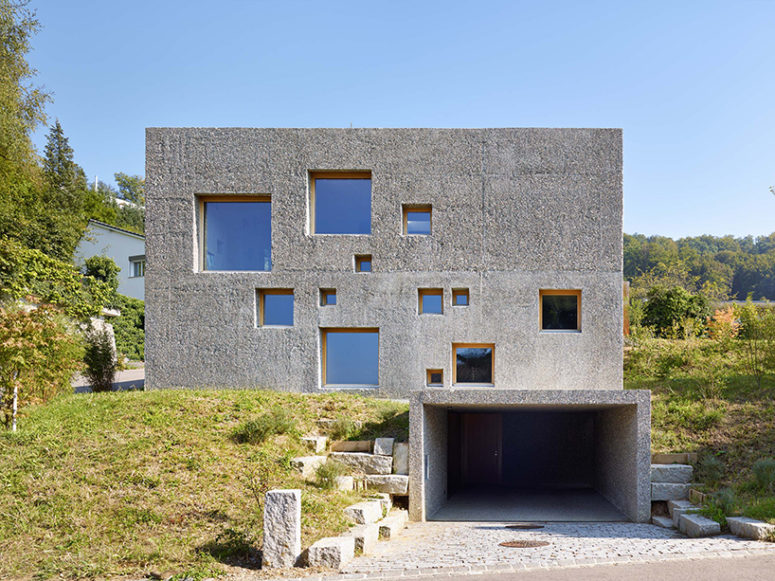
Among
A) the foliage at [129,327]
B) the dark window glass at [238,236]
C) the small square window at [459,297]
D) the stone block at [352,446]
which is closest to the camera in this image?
the stone block at [352,446]

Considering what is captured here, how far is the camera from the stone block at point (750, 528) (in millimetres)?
7440

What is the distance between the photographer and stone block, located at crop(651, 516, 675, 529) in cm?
899

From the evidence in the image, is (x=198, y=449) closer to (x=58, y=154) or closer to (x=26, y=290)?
(x=26, y=290)

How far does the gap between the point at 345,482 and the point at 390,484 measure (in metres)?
0.83

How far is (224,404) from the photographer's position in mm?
11305

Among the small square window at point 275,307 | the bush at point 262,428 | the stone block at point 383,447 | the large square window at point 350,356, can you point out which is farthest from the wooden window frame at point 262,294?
the stone block at point 383,447

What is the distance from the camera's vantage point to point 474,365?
1378 cm

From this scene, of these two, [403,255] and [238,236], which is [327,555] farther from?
[238,236]

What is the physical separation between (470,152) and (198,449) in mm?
9274

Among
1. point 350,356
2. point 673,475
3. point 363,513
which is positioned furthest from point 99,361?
point 673,475

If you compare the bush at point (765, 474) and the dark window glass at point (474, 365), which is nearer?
the bush at point (765, 474)

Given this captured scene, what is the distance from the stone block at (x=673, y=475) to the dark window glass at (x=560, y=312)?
441 centimetres

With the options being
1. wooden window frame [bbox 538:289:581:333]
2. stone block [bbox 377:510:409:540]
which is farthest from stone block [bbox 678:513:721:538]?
wooden window frame [bbox 538:289:581:333]

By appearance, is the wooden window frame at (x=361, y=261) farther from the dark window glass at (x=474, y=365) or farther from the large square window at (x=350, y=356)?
the dark window glass at (x=474, y=365)
